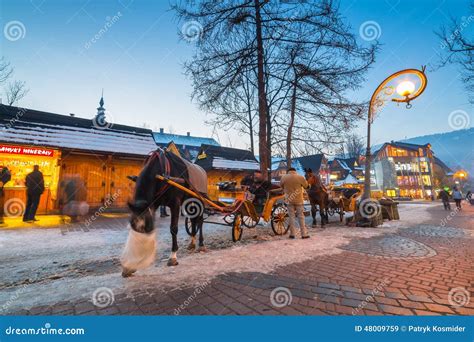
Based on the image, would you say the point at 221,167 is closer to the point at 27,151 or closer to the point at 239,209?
the point at 27,151

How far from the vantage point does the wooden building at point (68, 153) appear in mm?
10602

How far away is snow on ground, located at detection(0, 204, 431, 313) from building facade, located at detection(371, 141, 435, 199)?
62.0 metres

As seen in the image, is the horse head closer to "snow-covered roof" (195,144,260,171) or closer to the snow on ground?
the snow on ground

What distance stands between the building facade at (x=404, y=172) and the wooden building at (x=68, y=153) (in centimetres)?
6128

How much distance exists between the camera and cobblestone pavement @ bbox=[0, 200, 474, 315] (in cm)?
251

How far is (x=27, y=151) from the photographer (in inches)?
419

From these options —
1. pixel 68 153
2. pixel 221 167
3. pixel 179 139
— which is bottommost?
pixel 68 153

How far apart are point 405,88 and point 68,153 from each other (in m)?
15.3

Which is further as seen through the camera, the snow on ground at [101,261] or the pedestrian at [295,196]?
the pedestrian at [295,196]

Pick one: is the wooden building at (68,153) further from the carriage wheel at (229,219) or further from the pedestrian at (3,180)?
the carriage wheel at (229,219)

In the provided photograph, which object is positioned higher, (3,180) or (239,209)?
(3,180)

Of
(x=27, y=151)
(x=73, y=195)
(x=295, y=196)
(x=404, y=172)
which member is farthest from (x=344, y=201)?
(x=404, y=172)

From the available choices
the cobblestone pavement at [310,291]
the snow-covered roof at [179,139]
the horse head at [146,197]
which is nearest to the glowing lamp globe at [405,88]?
the cobblestone pavement at [310,291]

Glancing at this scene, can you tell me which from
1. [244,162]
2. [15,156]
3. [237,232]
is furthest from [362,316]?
[244,162]
